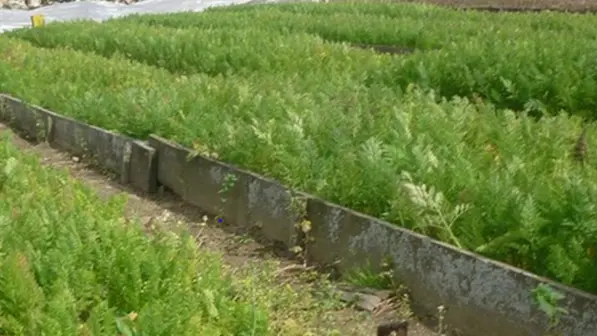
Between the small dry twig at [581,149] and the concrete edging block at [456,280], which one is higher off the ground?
the small dry twig at [581,149]

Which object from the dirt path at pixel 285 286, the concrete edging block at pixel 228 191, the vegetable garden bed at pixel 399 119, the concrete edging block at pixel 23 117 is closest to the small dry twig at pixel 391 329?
the dirt path at pixel 285 286

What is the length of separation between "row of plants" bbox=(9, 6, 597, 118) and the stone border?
251 centimetres

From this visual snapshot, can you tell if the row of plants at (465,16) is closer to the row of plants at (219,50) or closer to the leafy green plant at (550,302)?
the row of plants at (219,50)

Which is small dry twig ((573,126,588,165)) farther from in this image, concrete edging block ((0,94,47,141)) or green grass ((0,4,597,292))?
concrete edging block ((0,94,47,141))

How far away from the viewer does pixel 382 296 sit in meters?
4.85

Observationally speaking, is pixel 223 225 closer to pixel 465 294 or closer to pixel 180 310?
pixel 465 294

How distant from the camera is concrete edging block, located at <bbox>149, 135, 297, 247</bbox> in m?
6.14

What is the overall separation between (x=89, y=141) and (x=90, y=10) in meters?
28.4

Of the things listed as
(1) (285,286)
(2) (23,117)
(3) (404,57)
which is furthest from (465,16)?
(1) (285,286)

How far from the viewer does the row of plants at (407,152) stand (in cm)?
444

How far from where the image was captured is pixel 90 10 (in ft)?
119

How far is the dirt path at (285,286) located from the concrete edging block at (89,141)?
18.7 inches

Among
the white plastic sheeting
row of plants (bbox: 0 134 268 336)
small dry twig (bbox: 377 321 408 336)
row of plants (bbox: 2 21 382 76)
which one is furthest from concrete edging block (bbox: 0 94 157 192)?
the white plastic sheeting

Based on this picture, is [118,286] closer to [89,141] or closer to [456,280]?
Answer: [456,280]
